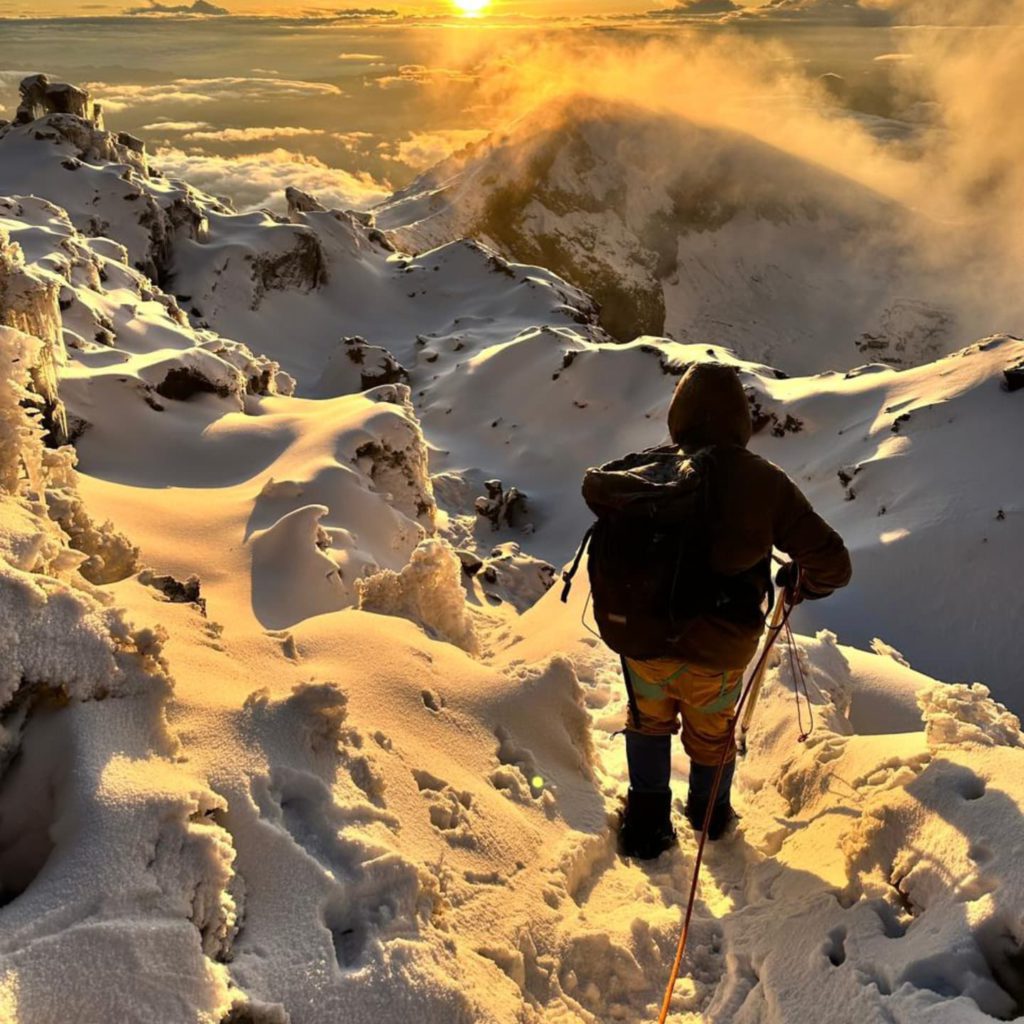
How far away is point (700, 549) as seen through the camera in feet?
13.0

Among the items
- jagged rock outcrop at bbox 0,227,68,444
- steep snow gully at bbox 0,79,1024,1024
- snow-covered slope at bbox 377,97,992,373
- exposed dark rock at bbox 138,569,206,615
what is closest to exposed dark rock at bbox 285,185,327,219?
snow-covered slope at bbox 377,97,992,373

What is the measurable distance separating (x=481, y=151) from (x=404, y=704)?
77375 mm

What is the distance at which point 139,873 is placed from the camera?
2.82 meters

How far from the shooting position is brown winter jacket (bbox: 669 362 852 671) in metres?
3.90

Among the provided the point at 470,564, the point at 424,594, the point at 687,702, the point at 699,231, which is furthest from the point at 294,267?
the point at 699,231

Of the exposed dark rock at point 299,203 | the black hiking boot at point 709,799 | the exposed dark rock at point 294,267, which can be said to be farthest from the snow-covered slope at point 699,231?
the black hiking boot at point 709,799

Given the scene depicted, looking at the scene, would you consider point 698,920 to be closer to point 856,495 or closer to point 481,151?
point 856,495

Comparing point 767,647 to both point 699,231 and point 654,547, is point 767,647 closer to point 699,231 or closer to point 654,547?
point 654,547

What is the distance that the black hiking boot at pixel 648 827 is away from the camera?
456cm

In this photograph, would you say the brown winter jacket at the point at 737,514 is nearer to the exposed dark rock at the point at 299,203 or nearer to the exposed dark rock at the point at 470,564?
the exposed dark rock at the point at 470,564

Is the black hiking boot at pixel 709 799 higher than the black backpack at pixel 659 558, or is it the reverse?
the black backpack at pixel 659 558

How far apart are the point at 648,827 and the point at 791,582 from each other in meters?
1.63

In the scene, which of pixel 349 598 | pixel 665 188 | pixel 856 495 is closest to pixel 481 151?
pixel 665 188

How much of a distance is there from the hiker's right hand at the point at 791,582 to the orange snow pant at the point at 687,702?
Result: 0.55 meters
